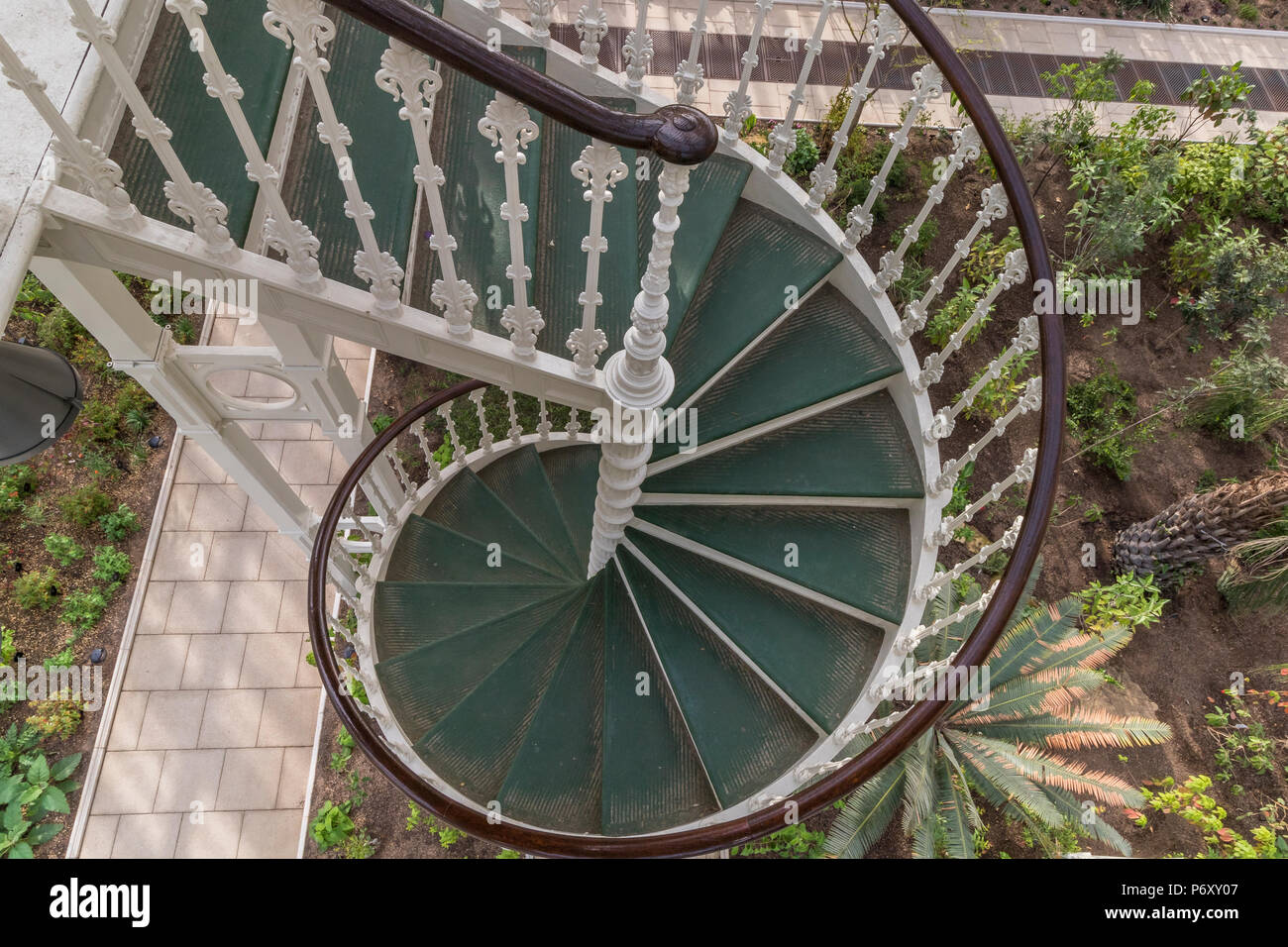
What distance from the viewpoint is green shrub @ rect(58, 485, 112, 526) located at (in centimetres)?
540

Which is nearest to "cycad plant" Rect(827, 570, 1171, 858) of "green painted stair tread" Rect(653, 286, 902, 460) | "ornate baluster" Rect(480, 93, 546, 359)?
"green painted stair tread" Rect(653, 286, 902, 460)

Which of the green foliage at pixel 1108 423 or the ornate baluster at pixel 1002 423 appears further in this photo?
the green foliage at pixel 1108 423

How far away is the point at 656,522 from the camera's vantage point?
4297 mm

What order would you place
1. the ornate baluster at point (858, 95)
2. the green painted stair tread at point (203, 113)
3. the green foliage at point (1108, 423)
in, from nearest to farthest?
the green painted stair tread at point (203, 113), the ornate baluster at point (858, 95), the green foliage at point (1108, 423)

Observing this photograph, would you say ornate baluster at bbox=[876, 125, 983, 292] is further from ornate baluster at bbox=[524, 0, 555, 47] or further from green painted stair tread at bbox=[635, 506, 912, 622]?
ornate baluster at bbox=[524, 0, 555, 47]

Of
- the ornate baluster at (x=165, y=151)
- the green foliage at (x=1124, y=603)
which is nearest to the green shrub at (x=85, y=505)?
the ornate baluster at (x=165, y=151)

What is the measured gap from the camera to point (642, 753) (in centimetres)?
404

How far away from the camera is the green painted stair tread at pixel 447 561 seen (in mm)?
4719

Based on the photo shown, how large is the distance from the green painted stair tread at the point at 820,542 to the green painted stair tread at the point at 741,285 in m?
0.68

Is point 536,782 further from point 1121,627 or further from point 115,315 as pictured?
point 1121,627

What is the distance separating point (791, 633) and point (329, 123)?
3093 millimetres

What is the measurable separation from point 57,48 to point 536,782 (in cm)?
348

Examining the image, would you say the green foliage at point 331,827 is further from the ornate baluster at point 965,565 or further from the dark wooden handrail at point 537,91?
the dark wooden handrail at point 537,91
